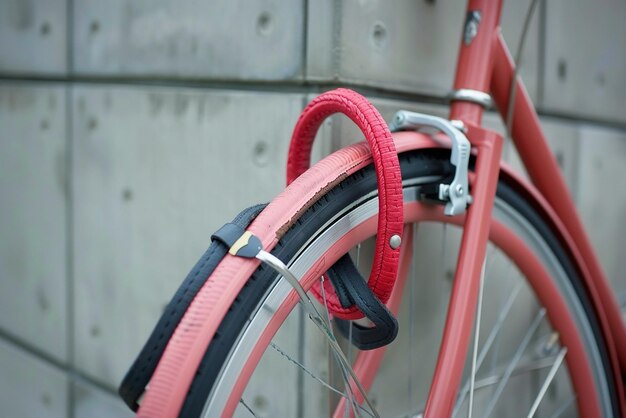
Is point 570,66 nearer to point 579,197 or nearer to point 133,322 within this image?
point 579,197

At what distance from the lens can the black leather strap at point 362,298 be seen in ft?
2.48

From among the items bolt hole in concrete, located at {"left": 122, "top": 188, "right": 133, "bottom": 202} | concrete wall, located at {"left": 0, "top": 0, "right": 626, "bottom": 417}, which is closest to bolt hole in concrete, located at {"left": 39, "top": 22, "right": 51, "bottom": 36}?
concrete wall, located at {"left": 0, "top": 0, "right": 626, "bottom": 417}

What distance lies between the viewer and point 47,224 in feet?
5.98

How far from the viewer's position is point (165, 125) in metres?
1.44

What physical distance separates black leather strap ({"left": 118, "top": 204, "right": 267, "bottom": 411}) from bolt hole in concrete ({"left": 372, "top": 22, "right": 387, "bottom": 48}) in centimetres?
63

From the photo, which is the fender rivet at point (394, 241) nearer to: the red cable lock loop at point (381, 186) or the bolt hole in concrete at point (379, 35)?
the red cable lock loop at point (381, 186)

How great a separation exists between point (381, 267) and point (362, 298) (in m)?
0.04

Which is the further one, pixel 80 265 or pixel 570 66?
pixel 570 66

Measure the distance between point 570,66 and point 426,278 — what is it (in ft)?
3.18

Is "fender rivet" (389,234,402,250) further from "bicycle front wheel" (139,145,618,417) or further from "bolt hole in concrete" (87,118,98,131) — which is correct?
"bolt hole in concrete" (87,118,98,131)

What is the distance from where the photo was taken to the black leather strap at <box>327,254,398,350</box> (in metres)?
0.76

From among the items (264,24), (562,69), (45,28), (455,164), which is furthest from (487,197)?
(45,28)

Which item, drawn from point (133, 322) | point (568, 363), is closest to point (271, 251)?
point (568, 363)

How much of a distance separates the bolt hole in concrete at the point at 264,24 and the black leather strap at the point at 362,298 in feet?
1.91
